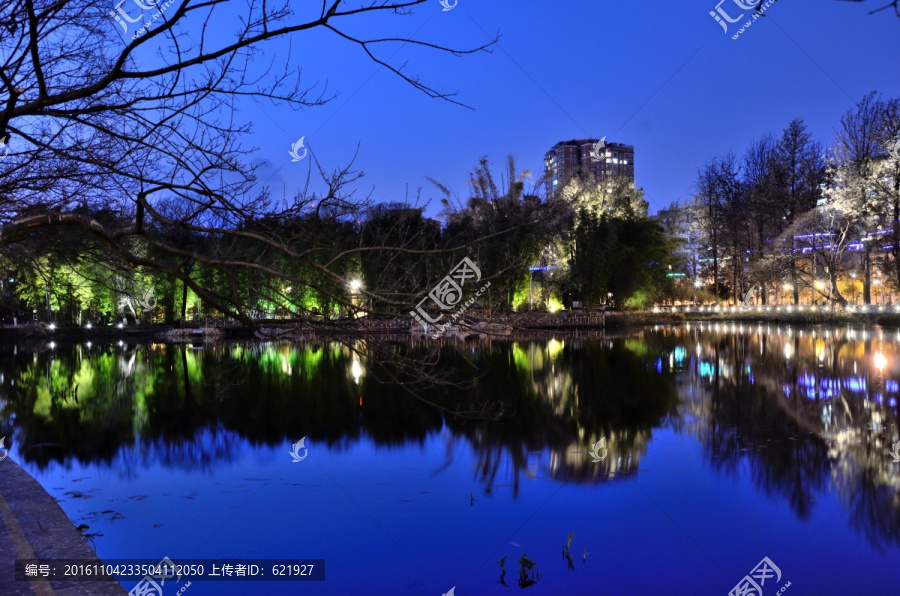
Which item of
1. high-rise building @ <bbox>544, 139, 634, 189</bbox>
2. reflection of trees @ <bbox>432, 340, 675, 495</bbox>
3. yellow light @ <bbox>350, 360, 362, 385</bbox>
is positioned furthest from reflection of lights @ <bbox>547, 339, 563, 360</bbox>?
high-rise building @ <bbox>544, 139, 634, 189</bbox>

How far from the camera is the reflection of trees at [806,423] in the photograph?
9305mm

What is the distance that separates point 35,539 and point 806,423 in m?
12.7

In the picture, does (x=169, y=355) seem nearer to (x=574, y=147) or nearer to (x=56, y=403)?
(x=56, y=403)

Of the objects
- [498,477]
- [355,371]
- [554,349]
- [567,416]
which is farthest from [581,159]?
[498,477]

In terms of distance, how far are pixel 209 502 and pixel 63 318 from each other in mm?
53209

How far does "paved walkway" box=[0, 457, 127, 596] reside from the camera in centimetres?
464

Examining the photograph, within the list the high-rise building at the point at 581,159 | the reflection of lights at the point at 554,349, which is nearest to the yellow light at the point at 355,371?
the reflection of lights at the point at 554,349

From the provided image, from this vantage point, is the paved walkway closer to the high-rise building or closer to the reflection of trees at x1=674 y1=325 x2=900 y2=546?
the reflection of trees at x1=674 y1=325 x2=900 y2=546

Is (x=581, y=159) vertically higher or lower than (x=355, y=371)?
higher

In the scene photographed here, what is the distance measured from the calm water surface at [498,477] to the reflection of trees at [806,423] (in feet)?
0.18

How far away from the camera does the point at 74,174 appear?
4.95 meters

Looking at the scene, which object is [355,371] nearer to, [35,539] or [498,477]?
[498,477]

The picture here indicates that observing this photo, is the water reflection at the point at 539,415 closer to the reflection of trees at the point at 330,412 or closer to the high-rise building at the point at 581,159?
the reflection of trees at the point at 330,412

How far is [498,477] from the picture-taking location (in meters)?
10.7
